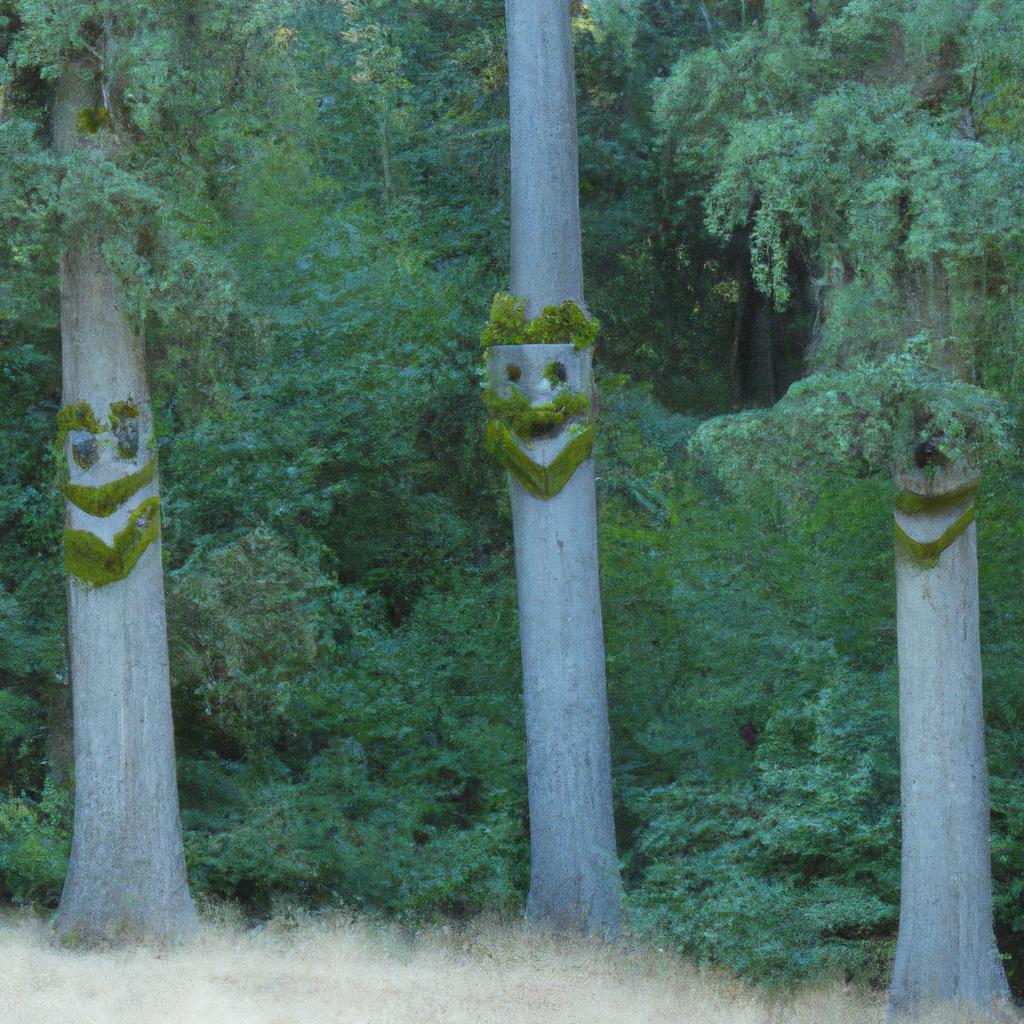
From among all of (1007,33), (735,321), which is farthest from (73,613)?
(735,321)

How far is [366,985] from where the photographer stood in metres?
8.26

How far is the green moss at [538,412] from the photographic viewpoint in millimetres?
11000

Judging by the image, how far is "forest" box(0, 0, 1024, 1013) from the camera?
916 cm

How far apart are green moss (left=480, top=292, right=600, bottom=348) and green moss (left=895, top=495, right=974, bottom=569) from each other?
10.4 feet

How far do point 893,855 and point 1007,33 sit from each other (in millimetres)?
6094

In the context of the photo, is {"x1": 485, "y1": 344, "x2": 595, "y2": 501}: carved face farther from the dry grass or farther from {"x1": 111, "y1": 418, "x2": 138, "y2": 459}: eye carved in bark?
the dry grass

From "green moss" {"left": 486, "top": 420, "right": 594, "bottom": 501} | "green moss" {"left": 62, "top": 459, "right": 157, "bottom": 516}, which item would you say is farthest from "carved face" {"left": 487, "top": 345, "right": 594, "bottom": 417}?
"green moss" {"left": 62, "top": 459, "right": 157, "bottom": 516}

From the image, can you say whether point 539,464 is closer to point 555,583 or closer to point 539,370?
point 539,370

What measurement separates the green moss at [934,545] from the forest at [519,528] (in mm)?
33

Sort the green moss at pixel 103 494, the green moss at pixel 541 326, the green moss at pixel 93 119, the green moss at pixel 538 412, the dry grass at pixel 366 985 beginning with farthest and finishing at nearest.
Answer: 1. the green moss at pixel 541 326
2. the green moss at pixel 538 412
3. the green moss at pixel 103 494
4. the green moss at pixel 93 119
5. the dry grass at pixel 366 985

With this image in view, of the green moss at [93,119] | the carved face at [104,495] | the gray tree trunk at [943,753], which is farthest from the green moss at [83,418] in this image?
the gray tree trunk at [943,753]

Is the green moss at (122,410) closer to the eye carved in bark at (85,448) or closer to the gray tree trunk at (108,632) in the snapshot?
the gray tree trunk at (108,632)

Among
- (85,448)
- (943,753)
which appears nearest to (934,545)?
(943,753)

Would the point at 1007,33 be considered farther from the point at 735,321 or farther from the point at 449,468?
the point at 735,321
